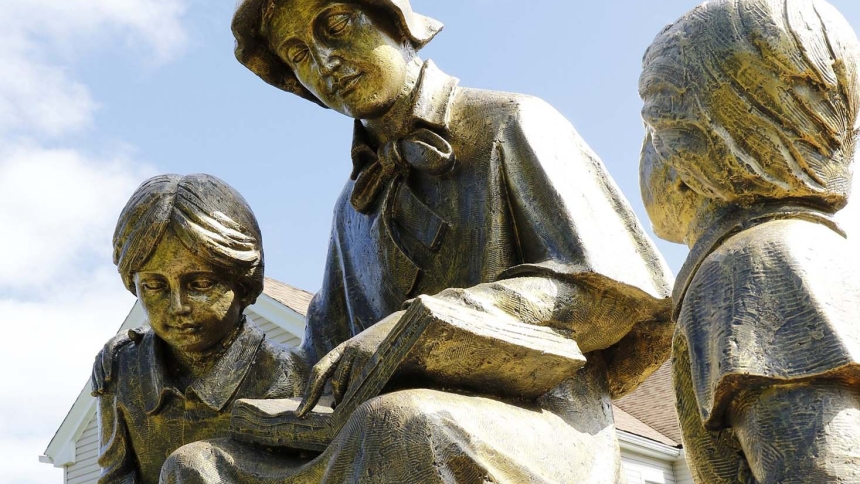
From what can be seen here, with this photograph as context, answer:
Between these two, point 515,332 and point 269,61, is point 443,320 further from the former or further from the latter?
point 269,61

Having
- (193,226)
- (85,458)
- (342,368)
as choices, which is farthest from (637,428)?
(342,368)

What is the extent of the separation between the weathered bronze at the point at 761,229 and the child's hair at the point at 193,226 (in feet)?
4.71

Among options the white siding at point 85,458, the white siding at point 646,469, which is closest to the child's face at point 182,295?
the white siding at point 646,469

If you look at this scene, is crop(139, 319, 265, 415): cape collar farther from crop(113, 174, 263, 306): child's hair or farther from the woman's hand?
the woman's hand

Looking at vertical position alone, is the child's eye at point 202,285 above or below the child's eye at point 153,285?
below

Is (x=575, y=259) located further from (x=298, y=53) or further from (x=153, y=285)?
(x=153, y=285)

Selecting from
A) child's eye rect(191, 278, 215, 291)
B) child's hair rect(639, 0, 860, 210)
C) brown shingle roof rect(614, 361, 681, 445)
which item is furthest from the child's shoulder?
brown shingle roof rect(614, 361, 681, 445)

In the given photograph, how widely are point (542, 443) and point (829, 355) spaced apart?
90cm

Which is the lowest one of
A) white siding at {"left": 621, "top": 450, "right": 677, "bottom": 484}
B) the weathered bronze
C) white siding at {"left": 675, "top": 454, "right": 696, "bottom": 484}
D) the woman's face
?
white siding at {"left": 675, "top": 454, "right": 696, "bottom": 484}

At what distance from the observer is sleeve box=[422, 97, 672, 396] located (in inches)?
136

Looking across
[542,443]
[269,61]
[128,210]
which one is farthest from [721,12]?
[128,210]

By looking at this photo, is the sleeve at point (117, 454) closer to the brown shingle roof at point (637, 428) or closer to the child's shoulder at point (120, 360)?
the child's shoulder at point (120, 360)

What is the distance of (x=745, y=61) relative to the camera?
2896 millimetres

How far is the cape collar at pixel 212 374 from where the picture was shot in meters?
4.09
